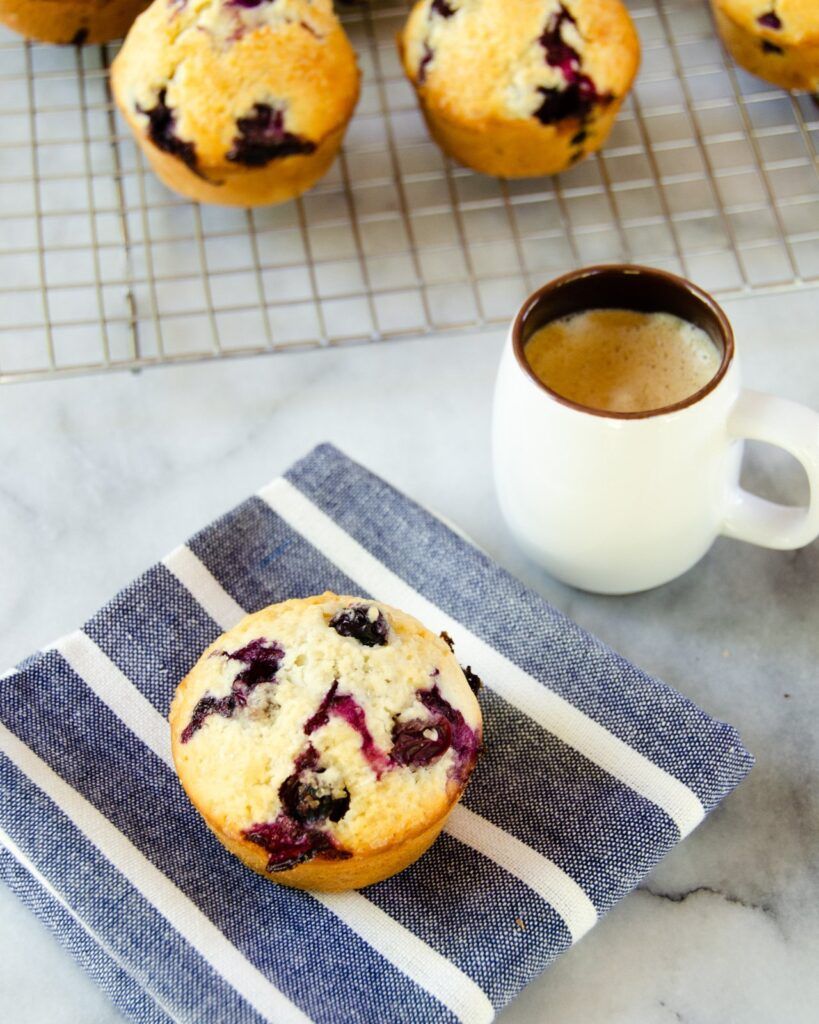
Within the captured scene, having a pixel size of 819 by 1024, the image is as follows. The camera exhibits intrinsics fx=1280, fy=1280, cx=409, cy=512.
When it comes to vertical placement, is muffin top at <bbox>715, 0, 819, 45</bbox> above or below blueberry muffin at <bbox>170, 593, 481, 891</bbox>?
above

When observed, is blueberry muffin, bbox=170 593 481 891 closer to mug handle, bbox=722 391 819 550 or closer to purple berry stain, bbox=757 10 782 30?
mug handle, bbox=722 391 819 550

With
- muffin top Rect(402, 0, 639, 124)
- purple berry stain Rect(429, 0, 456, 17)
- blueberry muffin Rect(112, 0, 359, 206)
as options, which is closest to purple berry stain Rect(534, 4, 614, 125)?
muffin top Rect(402, 0, 639, 124)

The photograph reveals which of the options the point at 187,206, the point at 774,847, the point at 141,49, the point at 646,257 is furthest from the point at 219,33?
the point at 774,847

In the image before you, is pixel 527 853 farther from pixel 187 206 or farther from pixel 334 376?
pixel 187 206

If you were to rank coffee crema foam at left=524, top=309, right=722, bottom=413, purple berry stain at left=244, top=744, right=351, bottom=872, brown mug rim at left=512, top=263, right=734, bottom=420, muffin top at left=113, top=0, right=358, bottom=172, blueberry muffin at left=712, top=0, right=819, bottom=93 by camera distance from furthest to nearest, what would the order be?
1. blueberry muffin at left=712, top=0, right=819, bottom=93
2. muffin top at left=113, top=0, right=358, bottom=172
3. coffee crema foam at left=524, top=309, right=722, bottom=413
4. brown mug rim at left=512, top=263, right=734, bottom=420
5. purple berry stain at left=244, top=744, right=351, bottom=872

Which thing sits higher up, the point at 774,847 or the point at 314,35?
the point at 314,35

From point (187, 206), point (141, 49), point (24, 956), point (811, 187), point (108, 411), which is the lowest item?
point (24, 956)

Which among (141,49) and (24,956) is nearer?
(24,956)

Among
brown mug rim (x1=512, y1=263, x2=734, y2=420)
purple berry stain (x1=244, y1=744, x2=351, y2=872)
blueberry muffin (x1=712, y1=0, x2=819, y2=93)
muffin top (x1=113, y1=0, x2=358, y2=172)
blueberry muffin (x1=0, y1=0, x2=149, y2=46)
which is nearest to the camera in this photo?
purple berry stain (x1=244, y1=744, x2=351, y2=872)
